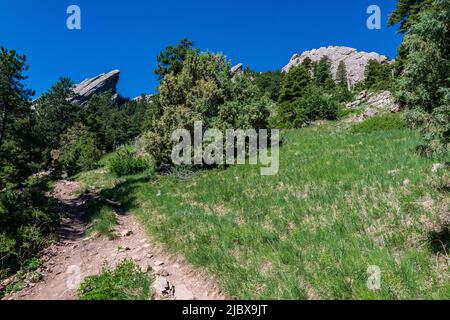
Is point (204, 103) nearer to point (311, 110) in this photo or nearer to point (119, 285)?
point (119, 285)

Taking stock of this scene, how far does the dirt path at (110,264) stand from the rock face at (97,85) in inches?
5430

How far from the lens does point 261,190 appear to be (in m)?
10.2

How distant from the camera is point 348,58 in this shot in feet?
441

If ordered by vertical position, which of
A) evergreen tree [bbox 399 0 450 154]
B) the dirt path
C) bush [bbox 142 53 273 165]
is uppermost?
bush [bbox 142 53 273 165]

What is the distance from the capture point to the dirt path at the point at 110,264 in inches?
225

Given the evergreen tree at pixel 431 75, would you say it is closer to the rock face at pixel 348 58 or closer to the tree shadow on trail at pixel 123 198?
Answer: the tree shadow on trail at pixel 123 198

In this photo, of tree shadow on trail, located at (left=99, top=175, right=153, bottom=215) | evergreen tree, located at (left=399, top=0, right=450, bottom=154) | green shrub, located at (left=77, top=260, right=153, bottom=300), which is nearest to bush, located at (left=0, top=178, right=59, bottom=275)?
tree shadow on trail, located at (left=99, top=175, right=153, bottom=215)

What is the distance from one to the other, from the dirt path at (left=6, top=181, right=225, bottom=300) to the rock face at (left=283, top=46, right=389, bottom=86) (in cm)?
11940

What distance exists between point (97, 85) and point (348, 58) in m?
115

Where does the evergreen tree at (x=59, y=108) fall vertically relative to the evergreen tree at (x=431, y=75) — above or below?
above

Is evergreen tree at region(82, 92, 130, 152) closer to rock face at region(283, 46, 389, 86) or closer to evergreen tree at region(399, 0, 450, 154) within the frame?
evergreen tree at region(399, 0, 450, 154)

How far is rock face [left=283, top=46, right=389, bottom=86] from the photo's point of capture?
118750mm

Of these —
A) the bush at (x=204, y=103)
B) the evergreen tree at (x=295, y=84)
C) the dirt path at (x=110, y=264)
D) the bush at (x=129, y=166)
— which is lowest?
the dirt path at (x=110, y=264)

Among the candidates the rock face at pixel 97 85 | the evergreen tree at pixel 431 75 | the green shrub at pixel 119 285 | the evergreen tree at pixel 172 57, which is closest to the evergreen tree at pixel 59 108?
the evergreen tree at pixel 172 57
